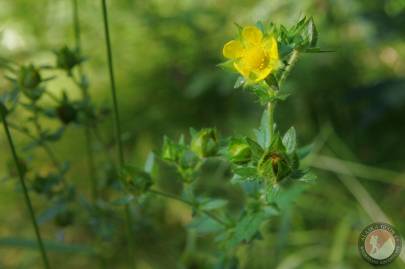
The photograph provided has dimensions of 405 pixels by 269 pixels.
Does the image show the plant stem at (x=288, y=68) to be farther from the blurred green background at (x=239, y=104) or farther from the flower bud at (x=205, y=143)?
the blurred green background at (x=239, y=104)

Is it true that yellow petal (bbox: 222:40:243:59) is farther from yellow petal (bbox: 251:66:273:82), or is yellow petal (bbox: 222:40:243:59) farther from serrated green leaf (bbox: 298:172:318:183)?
serrated green leaf (bbox: 298:172:318:183)

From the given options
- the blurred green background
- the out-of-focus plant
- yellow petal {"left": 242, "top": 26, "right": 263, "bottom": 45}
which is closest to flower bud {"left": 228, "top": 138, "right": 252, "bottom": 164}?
the out-of-focus plant

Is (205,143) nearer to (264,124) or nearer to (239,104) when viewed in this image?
(264,124)

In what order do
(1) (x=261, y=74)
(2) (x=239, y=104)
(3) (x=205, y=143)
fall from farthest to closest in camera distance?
(2) (x=239, y=104)
(3) (x=205, y=143)
(1) (x=261, y=74)

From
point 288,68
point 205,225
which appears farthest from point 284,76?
point 205,225

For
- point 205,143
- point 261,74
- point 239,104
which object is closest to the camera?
point 261,74
